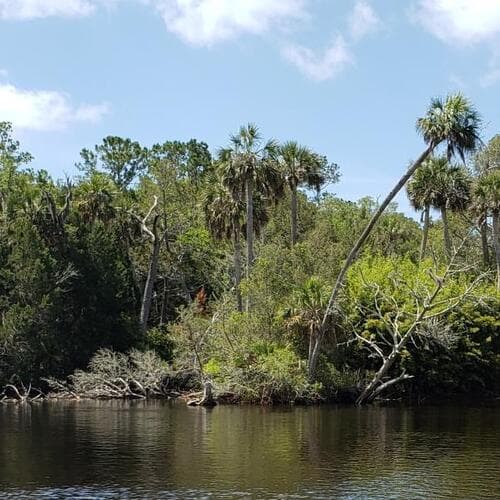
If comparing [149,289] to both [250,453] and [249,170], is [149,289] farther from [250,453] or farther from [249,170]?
[250,453]

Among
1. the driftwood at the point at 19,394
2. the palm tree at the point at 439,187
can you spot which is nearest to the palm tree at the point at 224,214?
the palm tree at the point at 439,187

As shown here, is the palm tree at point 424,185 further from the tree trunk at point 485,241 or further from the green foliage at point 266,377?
the green foliage at point 266,377

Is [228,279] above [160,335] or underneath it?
above

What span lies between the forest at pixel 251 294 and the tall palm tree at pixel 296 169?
0.35 ft

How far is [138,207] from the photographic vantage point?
212ft

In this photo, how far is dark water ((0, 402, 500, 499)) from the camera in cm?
2152

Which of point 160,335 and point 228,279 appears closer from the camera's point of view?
point 160,335

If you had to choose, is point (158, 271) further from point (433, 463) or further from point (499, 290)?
point (433, 463)

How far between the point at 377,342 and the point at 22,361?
21149mm

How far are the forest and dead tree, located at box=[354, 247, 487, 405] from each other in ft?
0.45

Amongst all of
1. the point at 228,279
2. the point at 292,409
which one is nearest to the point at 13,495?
the point at 292,409

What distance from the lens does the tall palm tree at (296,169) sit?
57.0m

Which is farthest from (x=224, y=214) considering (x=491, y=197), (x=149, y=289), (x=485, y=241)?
(x=485, y=241)

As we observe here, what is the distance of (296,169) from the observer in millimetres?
57000
